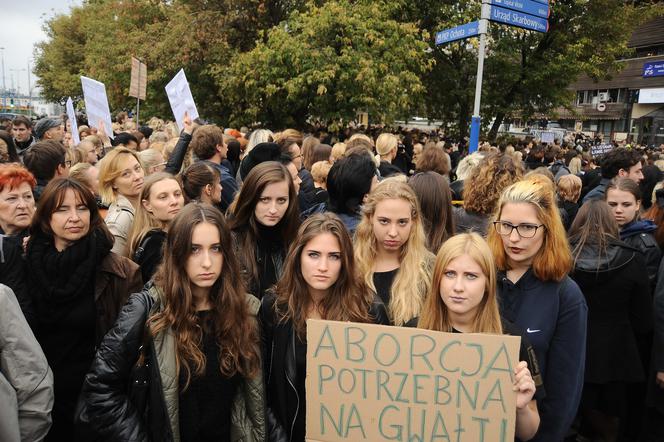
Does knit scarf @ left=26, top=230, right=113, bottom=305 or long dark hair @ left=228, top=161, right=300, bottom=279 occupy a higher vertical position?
long dark hair @ left=228, top=161, right=300, bottom=279

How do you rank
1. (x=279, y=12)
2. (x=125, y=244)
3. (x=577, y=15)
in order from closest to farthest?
(x=125, y=244) < (x=279, y=12) < (x=577, y=15)

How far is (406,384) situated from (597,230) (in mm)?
2041

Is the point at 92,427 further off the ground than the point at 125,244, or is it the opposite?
the point at 125,244

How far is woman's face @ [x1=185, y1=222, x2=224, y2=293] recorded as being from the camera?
94.0 inches

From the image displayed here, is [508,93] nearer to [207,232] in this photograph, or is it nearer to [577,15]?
[577,15]

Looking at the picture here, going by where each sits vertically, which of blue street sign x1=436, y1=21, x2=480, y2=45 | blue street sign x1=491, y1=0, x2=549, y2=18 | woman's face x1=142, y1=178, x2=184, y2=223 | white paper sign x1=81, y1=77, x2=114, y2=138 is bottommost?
woman's face x1=142, y1=178, x2=184, y2=223

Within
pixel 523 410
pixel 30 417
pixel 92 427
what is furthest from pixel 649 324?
pixel 30 417

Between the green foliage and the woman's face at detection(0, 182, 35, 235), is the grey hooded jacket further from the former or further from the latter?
the green foliage

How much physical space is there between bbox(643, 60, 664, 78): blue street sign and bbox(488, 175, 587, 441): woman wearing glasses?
44.7 metres

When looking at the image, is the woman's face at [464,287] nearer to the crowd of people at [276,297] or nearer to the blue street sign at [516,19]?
the crowd of people at [276,297]

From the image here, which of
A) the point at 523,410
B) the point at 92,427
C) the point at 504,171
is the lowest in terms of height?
the point at 92,427

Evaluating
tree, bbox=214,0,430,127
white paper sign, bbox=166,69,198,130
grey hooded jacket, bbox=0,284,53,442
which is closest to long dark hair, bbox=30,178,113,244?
grey hooded jacket, bbox=0,284,53,442

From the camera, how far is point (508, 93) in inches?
747

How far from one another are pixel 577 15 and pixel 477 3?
12.6ft
